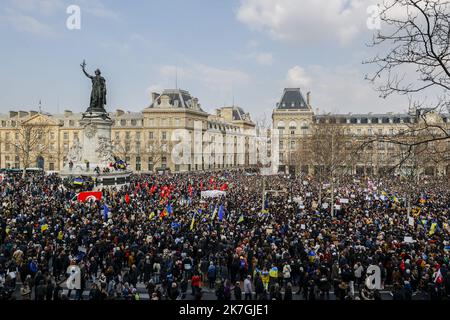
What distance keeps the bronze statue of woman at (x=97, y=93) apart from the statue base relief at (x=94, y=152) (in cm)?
98

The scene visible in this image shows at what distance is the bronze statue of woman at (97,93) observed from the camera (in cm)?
4150

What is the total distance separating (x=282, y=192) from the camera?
42.2m

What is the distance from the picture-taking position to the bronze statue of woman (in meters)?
41.5

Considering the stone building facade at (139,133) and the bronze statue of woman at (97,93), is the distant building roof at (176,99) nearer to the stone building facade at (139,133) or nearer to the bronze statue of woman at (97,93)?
the stone building facade at (139,133)

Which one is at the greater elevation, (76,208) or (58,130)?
(58,130)

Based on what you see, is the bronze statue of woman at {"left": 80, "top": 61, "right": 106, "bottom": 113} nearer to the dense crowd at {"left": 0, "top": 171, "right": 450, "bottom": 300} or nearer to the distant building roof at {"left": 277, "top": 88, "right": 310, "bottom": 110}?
the dense crowd at {"left": 0, "top": 171, "right": 450, "bottom": 300}

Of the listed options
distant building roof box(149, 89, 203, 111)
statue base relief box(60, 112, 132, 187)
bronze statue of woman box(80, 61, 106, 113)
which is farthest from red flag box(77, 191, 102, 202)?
distant building roof box(149, 89, 203, 111)

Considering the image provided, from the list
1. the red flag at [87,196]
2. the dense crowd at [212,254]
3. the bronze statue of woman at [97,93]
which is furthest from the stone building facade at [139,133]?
the dense crowd at [212,254]

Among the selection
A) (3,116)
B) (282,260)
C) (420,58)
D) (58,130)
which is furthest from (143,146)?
(420,58)

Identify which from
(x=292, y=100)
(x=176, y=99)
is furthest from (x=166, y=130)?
(x=292, y=100)

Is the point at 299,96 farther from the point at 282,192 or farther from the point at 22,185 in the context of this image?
the point at 22,185

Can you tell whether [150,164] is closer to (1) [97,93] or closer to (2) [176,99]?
(2) [176,99]

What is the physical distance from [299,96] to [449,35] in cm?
9371

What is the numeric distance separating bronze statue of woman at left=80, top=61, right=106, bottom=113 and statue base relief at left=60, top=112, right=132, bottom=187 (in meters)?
0.98
